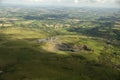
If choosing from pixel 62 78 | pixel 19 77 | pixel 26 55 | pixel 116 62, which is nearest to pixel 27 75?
pixel 19 77

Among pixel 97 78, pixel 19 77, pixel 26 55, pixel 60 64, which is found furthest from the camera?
pixel 26 55

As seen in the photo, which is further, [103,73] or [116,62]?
[116,62]

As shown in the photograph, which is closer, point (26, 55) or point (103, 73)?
point (103, 73)

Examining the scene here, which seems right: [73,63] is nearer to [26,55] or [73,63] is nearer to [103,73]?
[103,73]

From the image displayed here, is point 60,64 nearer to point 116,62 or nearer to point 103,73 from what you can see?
point 103,73

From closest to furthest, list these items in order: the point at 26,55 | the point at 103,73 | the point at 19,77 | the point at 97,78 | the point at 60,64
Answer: the point at 19,77 < the point at 97,78 < the point at 103,73 < the point at 60,64 < the point at 26,55

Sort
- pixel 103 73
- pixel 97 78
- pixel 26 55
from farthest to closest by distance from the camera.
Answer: pixel 26 55
pixel 103 73
pixel 97 78

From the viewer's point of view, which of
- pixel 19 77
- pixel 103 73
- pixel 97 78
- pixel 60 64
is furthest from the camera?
pixel 60 64

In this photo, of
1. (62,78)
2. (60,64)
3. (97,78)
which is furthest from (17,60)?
(97,78)
